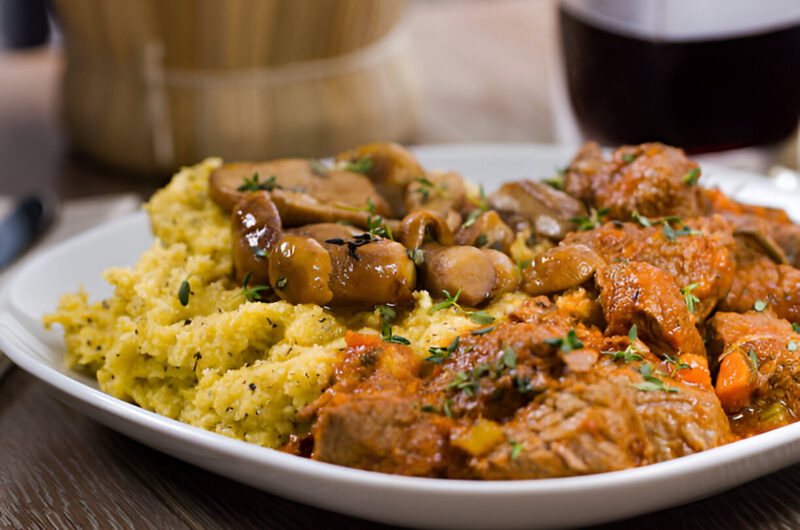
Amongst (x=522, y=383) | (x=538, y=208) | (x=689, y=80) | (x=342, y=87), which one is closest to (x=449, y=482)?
(x=522, y=383)

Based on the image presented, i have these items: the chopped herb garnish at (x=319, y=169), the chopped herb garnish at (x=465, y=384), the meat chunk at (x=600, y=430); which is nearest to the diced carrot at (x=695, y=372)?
the meat chunk at (x=600, y=430)

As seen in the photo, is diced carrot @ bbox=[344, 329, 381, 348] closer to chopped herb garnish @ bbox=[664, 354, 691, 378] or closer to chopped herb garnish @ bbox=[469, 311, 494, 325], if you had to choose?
chopped herb garnish @ bbox=[469, 311, 494, 325]

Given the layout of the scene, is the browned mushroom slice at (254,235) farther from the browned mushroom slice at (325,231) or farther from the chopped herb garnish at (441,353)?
the chopped herb garnish at (441,353)

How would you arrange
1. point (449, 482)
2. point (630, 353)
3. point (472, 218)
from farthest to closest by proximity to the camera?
point (472, 218), point (630, 353), point (449, 482)

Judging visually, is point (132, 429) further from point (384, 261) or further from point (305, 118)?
point (305, 118)

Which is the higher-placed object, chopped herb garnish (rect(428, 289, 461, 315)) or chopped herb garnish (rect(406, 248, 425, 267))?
chopped herb garnish (rect(406, 248, 425, 267))

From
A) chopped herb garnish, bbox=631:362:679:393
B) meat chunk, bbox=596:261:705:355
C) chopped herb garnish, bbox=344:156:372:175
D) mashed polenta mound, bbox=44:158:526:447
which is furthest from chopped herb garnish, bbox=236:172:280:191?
chopped herb garnish, bbox=631:362:679:393

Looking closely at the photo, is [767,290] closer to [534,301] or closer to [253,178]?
[534,301]

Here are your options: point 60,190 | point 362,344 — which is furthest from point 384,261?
point 60,190
